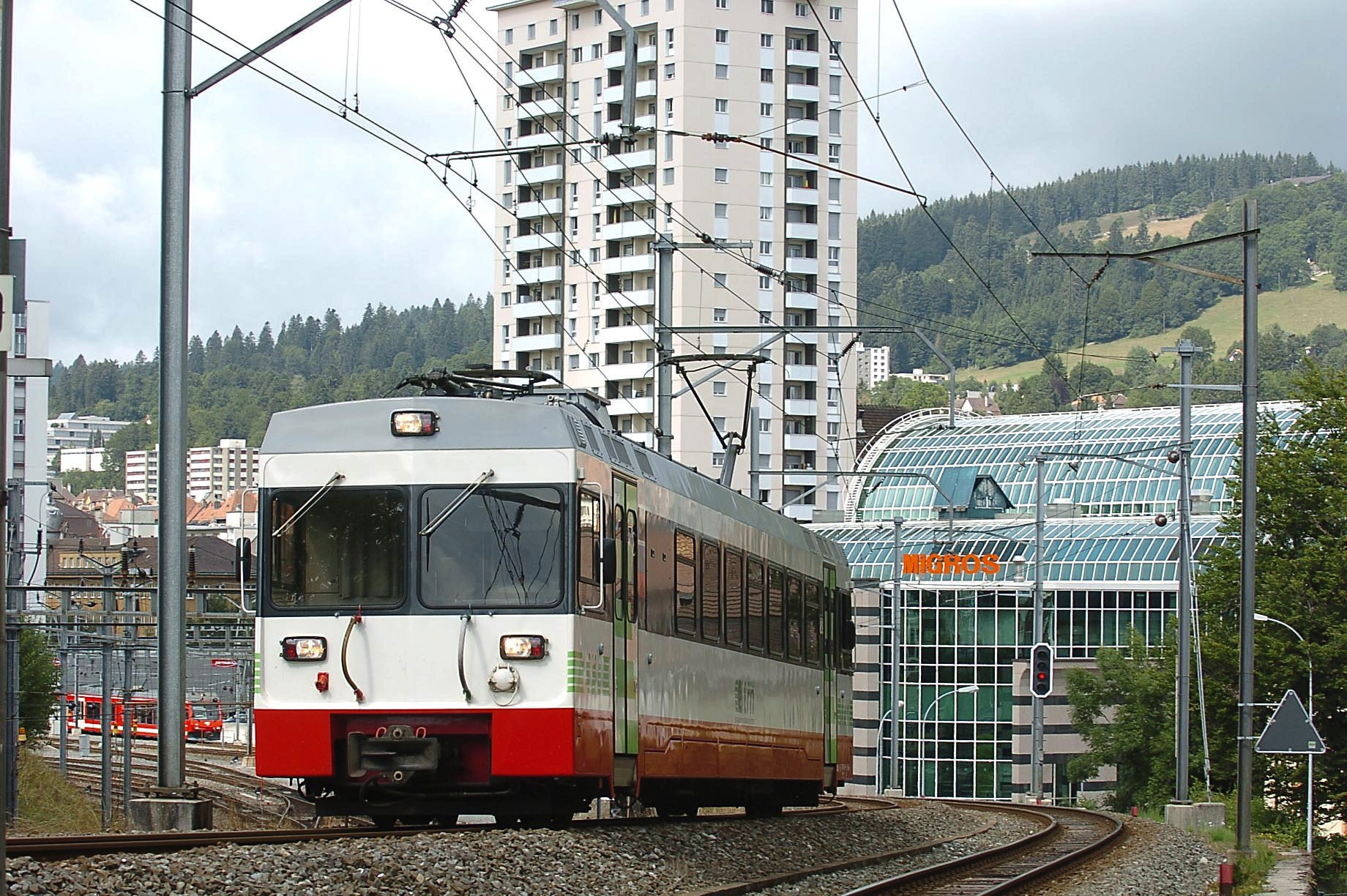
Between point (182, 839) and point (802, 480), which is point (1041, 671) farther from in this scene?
point (802, 480)

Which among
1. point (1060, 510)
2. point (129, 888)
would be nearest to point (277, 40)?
point (129, 888)

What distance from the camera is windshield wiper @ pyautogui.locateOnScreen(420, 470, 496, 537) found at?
14539 millimetres

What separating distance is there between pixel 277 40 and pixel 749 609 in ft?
22.7

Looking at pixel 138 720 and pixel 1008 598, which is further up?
pixel 1008 598

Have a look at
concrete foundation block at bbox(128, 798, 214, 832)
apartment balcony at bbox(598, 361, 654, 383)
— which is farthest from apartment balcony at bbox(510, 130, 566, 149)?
concrete foundation block at bbox(128, 798, 214, 832)

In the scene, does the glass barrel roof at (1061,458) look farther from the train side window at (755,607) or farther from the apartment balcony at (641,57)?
the train side window at (755,607)

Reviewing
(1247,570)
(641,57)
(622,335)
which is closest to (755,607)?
(1247,570)

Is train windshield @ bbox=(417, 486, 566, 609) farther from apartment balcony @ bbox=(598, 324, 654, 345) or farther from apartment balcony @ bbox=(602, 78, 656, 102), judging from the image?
apartment balcony @ bbox=(598, 324, 654, 345)

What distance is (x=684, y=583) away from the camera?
17219 millimetres

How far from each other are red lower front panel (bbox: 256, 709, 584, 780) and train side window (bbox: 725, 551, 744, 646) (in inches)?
163

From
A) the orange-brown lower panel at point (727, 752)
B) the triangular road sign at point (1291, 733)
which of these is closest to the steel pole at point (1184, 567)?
the triangular road sign at point (1291, 733)

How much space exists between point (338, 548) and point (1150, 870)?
9.77 m

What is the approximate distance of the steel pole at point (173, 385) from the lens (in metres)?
16.0

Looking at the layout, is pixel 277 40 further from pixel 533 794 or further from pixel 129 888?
pixel 129 888
